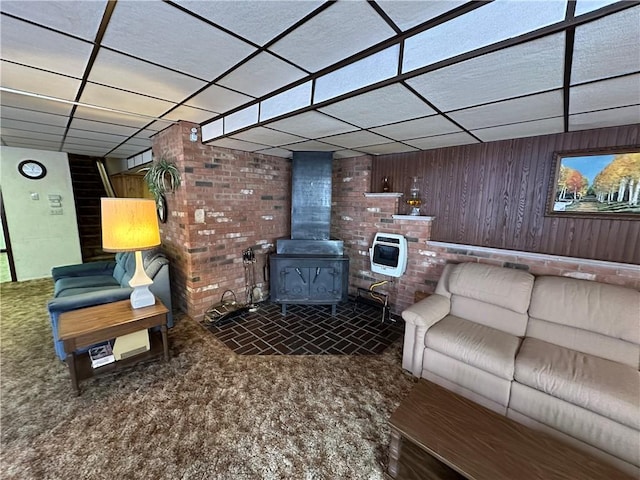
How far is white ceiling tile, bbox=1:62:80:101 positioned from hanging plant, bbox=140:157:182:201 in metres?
1.06

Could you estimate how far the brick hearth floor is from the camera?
107 inches

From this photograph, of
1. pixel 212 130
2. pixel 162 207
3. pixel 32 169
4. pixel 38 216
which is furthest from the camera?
pixel 38 216

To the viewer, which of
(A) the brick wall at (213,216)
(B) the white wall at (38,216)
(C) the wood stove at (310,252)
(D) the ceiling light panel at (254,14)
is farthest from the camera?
(B) the white wall at (38,216)

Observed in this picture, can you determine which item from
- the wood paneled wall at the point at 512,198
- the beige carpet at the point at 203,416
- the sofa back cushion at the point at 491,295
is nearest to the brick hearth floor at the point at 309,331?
the beige carpet at the point at 203,416

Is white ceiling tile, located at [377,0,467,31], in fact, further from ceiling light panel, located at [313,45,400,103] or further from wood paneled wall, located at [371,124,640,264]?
wood paneled wall, located at [371,124,640,264]

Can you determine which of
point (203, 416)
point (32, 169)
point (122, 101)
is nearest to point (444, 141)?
point (122, 101)

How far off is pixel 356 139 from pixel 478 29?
1.69 m

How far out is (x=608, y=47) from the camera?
1073mm

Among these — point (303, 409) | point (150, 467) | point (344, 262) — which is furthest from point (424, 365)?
point (150, 467)

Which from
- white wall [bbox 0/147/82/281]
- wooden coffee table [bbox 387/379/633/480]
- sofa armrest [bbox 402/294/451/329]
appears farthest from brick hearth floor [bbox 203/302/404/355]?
white wall [bbox 0/147/82/281]

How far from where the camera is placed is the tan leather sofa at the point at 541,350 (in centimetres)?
152

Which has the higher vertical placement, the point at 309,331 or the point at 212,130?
the point at 212,130

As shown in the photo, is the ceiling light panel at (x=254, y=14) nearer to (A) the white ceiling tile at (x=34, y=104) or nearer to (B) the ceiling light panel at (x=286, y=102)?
(B) the ceiling light panel at (x=286, y=102)

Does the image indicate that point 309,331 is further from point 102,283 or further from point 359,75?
point 102,283
